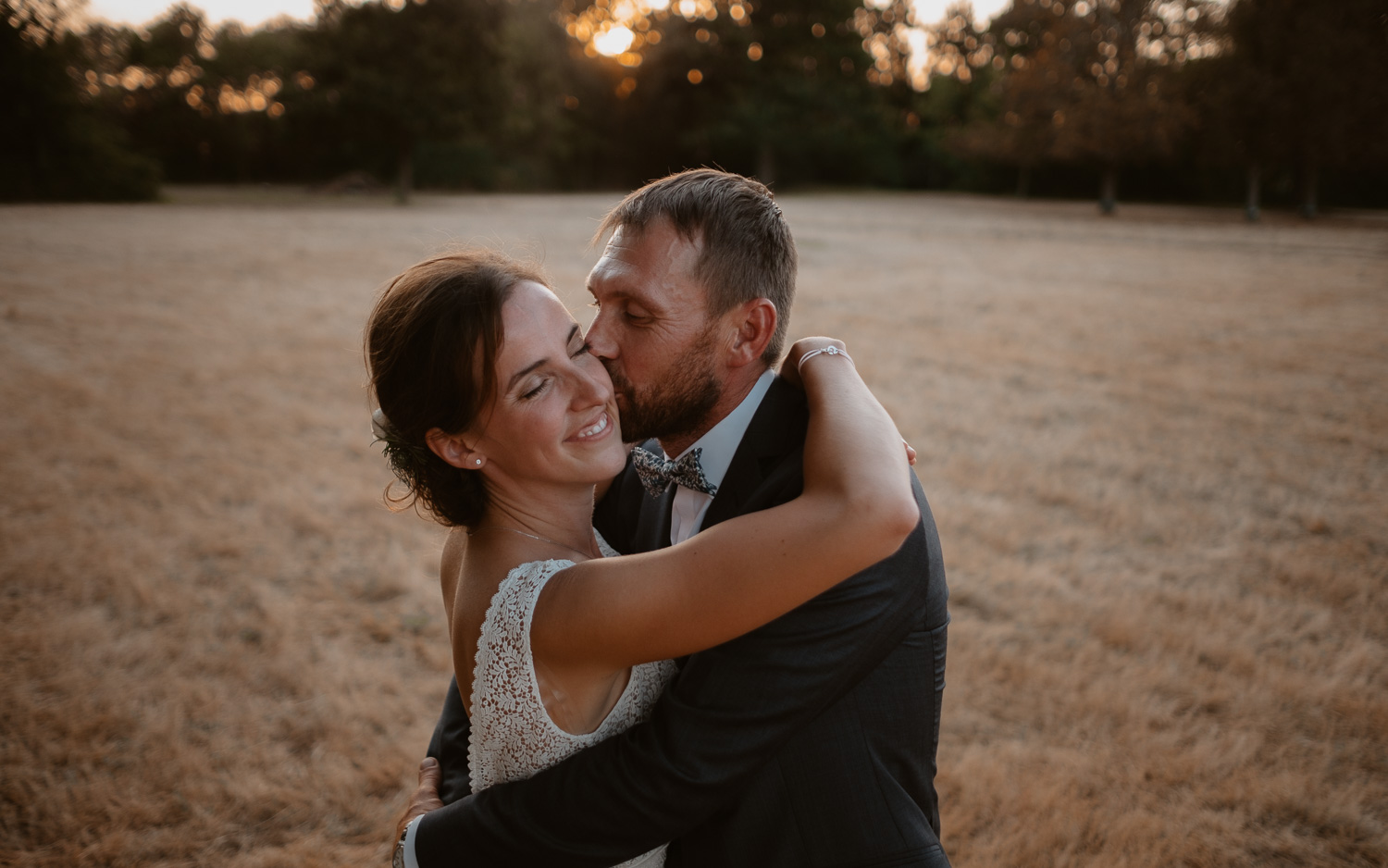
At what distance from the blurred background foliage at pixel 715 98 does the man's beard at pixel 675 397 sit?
33.3 metres

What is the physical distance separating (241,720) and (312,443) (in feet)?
12.4

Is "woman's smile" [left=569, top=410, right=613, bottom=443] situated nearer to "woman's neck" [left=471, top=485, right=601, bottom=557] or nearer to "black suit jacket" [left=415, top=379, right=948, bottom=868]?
"woman's neck" [left=471, top=485, right=601, bottom=557]

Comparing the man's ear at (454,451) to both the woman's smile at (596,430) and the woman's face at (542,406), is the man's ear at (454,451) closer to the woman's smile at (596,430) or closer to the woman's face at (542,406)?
the woman's face at (542,406)

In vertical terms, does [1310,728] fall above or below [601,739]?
below

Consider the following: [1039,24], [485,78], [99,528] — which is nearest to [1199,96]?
[1039,24]

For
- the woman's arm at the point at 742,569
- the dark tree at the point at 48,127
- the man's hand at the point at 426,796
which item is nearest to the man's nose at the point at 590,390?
the woman's arm at the point at 742,569

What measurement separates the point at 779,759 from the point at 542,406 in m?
0.97

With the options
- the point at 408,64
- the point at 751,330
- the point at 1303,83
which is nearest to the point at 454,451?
the point at 751,330

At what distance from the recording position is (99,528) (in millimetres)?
5457

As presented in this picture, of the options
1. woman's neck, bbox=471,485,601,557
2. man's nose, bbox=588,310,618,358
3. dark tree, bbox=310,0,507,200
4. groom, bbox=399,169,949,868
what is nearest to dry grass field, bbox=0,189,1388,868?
groom, bbox=399,169,949,868

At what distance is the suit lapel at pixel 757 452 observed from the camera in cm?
191

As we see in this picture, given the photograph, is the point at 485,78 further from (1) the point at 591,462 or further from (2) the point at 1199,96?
(1) the point at 591,462

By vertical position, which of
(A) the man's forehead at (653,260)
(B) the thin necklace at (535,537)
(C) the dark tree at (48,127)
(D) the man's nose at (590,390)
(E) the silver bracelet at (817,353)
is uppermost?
(C) the dark tree at (48,127)

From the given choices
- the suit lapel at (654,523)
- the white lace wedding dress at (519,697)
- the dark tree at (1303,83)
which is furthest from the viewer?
the dark tree at (1303,83)
